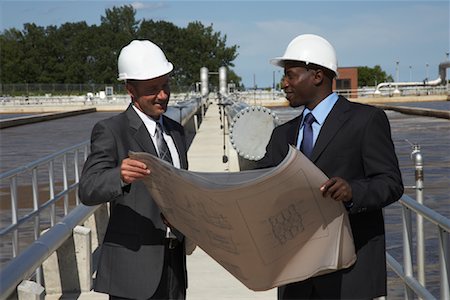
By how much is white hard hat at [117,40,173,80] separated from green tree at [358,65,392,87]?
16131 centimetres

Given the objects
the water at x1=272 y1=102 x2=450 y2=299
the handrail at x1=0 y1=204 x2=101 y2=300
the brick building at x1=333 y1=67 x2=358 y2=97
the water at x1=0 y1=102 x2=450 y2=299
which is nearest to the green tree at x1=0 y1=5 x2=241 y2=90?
the brick building at x1=333 y1=67 x2=358 y2=97

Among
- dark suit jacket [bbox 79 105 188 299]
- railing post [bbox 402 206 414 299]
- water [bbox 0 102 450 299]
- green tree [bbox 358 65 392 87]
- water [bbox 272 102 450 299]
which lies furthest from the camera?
green tree [bbox 358 65 392 87]

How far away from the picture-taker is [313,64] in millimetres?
3721

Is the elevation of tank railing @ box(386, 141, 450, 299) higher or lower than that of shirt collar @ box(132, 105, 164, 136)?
lower

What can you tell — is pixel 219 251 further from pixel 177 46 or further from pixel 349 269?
pixel 177 46

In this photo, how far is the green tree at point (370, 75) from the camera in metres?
164

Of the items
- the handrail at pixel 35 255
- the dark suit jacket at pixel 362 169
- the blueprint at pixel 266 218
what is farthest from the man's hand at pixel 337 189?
the handrail at pixel 35 255

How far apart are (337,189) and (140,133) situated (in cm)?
108

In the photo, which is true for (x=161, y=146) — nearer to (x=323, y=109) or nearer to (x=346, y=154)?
(x=323, y=109)

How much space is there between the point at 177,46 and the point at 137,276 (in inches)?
5543

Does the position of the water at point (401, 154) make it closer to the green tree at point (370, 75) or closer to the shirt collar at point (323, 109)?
the shirt collar at point (323, 109)

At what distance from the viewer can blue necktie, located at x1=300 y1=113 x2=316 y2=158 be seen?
3.70m

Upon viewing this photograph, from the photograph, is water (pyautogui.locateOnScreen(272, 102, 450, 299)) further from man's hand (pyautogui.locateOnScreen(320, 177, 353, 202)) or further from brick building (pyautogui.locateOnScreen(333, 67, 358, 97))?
brick building (pyautogui.locateOnScreen(333, 67, 358, 97))

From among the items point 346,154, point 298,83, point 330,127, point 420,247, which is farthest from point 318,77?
point 420,247
